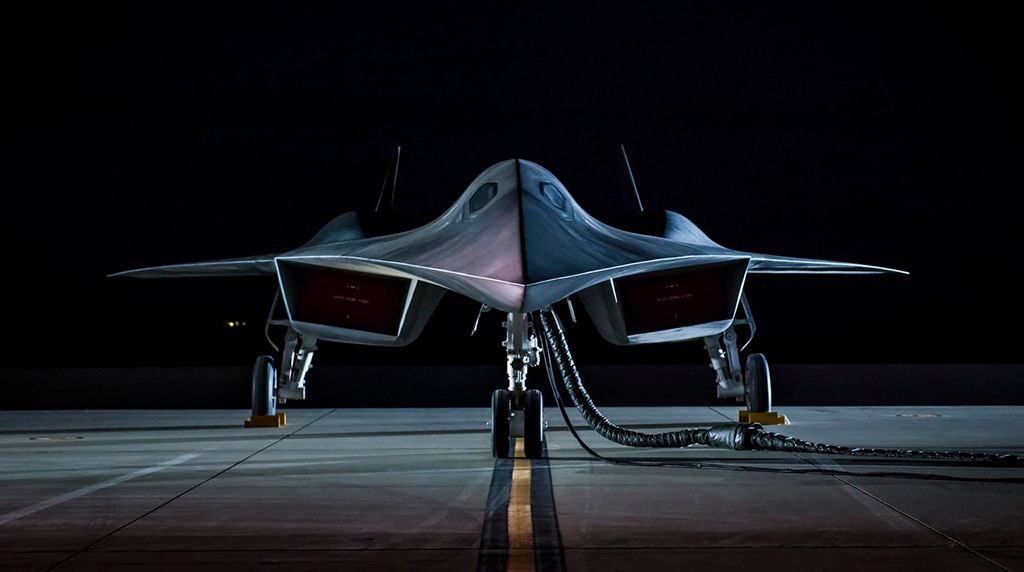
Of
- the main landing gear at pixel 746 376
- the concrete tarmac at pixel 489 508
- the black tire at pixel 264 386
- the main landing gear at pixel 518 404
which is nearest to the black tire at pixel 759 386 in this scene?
the main landing gear at pixel 746 376

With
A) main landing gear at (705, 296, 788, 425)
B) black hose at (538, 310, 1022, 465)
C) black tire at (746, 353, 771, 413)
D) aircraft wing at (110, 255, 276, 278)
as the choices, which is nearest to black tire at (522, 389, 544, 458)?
black hose at (538, 310, 1022, 465)

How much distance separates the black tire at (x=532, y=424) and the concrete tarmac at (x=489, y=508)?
0.21m

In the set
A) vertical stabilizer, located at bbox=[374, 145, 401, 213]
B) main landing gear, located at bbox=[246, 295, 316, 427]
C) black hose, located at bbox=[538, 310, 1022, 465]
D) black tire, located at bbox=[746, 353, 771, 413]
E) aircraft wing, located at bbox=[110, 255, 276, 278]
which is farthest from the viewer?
vertical stabilizer, located at bbox=[374, 145, 401, 213]

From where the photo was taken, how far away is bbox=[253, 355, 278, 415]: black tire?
10.5 m

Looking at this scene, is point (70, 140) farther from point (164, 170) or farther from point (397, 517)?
point (397, 517)

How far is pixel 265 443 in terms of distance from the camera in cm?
887

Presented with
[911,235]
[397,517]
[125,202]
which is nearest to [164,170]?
[125,202]

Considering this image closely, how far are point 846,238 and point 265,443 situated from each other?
15655 mm

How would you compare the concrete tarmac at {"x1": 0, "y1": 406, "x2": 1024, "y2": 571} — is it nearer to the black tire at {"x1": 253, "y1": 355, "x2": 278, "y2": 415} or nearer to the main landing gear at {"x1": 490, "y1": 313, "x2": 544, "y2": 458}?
the main landing gear at {"x1": 490, "y1": 313, "x2": 544, "y2": 458}

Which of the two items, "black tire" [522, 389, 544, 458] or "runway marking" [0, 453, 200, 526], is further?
"black tire" [522, 389, 544, 458]

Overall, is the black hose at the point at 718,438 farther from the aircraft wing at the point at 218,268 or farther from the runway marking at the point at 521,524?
the aircraft wing at the point at 218,268

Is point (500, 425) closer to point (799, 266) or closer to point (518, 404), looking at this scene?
point (518, 404)

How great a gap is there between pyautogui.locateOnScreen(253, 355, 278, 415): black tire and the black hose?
2.96 m

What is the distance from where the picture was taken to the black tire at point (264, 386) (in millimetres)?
10508
